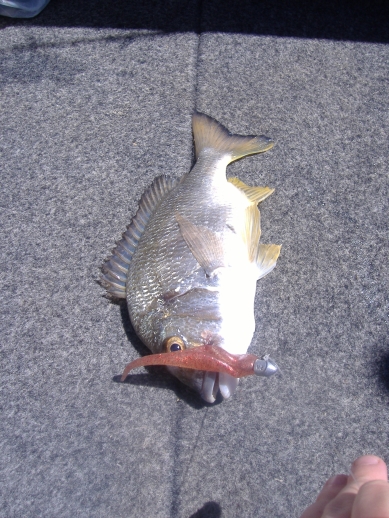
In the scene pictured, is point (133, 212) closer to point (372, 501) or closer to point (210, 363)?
point (210, 363)

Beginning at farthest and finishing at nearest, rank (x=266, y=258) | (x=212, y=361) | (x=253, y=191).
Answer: (x=253, y=191) → (x=266, y=258) → (x=212, y=361)

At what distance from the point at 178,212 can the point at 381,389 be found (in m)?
0.81

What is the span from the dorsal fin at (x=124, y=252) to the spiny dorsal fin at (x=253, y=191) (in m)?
0.27

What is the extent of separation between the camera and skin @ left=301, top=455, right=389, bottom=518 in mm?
630

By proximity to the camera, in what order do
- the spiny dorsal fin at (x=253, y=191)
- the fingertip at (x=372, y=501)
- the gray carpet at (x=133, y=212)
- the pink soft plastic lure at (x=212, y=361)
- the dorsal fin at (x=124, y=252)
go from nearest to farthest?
the fingertip at (x=372, y=501), the pink soft plastic lure at (x=212, y=361), the gray carpet at (x=133, y=212), the dorsal fin at (x=124, y=252), the spiny dorsal fin at (x=253, y=191)

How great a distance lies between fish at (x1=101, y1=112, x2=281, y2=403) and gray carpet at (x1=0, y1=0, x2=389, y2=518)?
16cm

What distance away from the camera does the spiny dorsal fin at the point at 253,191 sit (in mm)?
1523

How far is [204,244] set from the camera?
4.16 feet

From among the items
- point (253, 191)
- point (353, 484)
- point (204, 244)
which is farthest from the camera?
point (253, 191)

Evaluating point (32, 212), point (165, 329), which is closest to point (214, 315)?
point (165, 329)

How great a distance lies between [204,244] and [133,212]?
47 cm

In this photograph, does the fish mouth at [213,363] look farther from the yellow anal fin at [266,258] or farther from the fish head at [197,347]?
the yellow anal fin at [266,258]

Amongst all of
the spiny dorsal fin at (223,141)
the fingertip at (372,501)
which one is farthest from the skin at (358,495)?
the spiny dorsal fin at (223,141)

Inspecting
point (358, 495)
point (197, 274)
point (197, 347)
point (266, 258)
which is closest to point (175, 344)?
point (197, 347)
